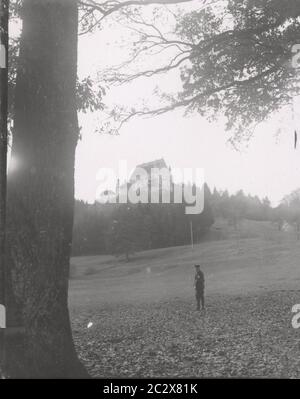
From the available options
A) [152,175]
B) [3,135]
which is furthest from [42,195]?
[152,175]

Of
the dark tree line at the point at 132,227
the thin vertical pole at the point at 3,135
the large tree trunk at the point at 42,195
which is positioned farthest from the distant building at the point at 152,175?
the thin vertical pole at the point at 3,135

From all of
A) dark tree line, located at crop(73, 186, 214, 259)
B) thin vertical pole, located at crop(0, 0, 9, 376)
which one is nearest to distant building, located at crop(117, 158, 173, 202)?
dark tree line, located at crop(73, 186, 214, 259)

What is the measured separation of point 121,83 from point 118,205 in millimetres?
62006

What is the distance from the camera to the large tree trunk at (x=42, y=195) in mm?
6340

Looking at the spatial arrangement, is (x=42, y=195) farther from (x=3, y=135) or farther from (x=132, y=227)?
(x=132, y=227)

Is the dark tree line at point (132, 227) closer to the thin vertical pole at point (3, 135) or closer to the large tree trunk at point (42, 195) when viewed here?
the large tree trunk at point (42, 195)

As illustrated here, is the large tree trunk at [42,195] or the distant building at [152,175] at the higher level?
the distant building at [152,175]

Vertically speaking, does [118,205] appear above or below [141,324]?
above

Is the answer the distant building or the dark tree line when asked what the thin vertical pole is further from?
the dark tree line

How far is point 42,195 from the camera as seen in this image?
6527 mm

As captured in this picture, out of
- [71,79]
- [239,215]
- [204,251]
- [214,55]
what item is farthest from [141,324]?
[239,215]

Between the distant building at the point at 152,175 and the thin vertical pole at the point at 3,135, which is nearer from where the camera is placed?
the thin vertical pole at the point at 3,135
